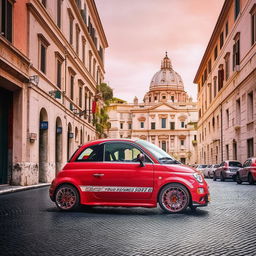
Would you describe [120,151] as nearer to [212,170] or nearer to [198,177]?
Answer: [198,177]

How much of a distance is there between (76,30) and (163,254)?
1133 inches

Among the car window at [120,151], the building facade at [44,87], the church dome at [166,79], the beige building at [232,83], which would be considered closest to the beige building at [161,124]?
the church dome at [166,79]

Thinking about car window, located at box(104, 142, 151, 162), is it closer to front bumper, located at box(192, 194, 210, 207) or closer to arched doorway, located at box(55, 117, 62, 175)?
front bumper, located at box(192, 194, 210, 207)

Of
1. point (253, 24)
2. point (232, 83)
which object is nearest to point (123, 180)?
point (253, 24)

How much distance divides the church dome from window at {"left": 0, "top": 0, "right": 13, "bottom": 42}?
122m

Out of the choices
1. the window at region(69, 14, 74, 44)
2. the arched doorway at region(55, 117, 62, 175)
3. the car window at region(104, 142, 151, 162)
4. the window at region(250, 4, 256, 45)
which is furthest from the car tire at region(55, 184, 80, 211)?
the window at region(69, 14, 74, 44)

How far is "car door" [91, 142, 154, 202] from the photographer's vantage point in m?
9.33

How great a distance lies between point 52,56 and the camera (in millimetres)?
24469

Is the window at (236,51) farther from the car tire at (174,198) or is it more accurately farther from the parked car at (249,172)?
the car tire at (174,198)

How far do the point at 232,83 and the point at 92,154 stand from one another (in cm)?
2553

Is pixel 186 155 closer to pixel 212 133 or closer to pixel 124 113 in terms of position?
pixel 124 113

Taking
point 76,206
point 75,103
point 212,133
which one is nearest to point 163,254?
point 76,206

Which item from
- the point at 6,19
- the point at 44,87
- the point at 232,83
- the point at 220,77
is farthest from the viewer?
the point at 220,77

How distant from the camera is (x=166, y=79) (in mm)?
143375
